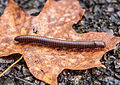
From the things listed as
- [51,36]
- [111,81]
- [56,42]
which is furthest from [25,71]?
[111,81]

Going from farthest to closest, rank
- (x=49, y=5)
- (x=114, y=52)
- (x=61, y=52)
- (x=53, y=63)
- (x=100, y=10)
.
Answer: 1. (x=100, y=10)
2. (x=49, y=5)
3. (x=114, y=52)
4. (x=61, y=52)
5. (x=53, y=63)

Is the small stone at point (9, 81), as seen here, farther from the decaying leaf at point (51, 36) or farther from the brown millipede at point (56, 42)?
the brown millipede at point (56, 42)

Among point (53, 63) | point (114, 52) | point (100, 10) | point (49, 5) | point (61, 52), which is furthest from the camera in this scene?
point (100, 10)

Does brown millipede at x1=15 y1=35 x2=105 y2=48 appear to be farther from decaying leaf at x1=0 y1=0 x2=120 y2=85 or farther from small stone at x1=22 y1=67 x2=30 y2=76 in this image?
small stone at x1=22 y1=67 x2=30 y2=76

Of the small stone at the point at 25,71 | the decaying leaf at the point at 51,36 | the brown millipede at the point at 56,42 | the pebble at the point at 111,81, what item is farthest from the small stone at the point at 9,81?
the pebble at the point at 111,81

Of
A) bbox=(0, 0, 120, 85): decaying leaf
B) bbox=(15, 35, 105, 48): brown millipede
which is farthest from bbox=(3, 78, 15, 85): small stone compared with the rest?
bbox=(15, 35, 105, 48): brown millipede

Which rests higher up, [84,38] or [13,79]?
[84,38]

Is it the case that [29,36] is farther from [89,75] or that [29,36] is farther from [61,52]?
[89,75]

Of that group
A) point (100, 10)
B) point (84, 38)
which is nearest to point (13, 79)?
point (84, 38)
